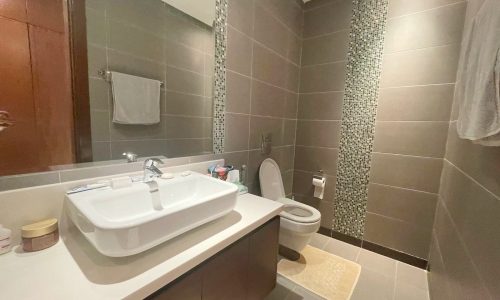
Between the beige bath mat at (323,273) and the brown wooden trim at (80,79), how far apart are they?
1.63 m

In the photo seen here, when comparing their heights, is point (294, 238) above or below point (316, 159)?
below

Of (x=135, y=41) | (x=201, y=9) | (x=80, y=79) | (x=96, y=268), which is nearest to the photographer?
(x=96, y=268)

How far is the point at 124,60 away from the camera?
110cm

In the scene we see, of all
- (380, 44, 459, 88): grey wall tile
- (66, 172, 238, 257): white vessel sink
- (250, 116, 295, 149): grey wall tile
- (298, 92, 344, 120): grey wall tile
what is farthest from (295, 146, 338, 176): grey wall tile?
(66, 172, 238, 257): white vessel sink

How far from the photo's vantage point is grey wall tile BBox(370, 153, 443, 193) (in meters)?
1.72

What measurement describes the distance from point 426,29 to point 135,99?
7.38 feet

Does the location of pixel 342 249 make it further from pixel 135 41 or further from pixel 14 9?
pixel 14 9

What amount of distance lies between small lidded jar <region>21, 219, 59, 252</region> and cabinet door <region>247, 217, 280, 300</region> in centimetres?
73

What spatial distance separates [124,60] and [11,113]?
20.5 inches

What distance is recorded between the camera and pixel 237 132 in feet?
5.33

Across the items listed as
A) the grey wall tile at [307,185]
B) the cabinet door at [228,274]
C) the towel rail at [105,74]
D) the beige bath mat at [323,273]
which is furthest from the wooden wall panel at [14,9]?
the grey wall tile at [307,185]

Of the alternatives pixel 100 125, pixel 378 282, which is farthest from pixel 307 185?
pixel 100 125

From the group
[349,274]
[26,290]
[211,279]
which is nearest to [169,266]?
[211,279]

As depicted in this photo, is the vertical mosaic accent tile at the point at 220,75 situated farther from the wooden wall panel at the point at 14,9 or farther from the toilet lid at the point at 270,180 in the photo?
the wooden wall panel at the point at 14,9
